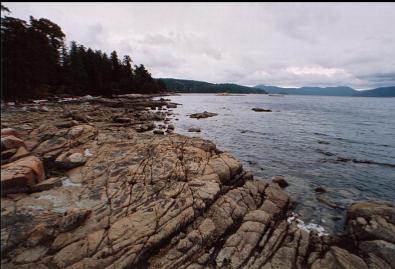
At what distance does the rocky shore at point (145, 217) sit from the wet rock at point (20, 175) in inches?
1.4

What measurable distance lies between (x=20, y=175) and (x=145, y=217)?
15.2 feet

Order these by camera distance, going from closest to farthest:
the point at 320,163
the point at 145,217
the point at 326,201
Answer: the point at 145,217 < the point at 326,201 < the point at 320,163

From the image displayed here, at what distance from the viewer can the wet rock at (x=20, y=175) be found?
23.1 ft

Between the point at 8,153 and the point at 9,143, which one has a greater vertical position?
the point at 9,143

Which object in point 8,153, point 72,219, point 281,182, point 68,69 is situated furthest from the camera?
point 68,69

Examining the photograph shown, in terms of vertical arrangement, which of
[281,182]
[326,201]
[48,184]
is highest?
[48,184]

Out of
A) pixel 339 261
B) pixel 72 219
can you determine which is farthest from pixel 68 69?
pixel 339 261

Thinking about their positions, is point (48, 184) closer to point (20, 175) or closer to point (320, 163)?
point (20, 175)

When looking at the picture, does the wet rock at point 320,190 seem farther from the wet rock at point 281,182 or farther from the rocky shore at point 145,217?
the rocky shore at point 145,217

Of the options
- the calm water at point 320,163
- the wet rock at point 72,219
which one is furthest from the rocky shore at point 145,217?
the calm water at point 320,163

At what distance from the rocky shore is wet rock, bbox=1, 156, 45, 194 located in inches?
1.4

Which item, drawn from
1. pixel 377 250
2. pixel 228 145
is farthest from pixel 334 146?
pixel 377 250

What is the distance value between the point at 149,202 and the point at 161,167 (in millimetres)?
2910

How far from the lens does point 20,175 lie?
25.0 feet
